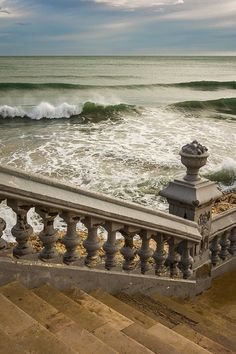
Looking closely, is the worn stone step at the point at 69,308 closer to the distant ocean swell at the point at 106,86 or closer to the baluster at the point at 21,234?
the baluster at the point at 21,234

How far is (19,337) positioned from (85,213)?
987 mm

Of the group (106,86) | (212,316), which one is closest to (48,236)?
(212,316)

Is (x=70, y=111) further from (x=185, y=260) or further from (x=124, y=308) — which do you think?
(x=124, y=308)

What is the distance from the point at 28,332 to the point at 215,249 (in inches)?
119

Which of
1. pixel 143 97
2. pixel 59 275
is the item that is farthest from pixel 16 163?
pixel 143 97

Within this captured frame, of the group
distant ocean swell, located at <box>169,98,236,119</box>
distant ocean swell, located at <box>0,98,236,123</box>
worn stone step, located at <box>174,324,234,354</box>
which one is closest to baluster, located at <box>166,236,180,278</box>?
worn stone step, located at <box>174,324,234,354</box>

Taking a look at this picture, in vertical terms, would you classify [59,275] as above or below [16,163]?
above

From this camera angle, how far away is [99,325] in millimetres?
2725

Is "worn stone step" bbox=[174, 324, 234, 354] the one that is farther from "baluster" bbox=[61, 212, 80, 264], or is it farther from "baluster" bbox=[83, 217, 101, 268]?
"baluster" bbox=[61, 212, 80, 264]

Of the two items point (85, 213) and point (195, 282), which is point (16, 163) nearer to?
point (195, 282)

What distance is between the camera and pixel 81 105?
A: 3247cm

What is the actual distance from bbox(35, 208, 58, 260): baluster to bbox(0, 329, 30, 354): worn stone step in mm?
855

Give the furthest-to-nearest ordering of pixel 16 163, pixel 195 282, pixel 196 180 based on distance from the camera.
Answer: pixel 16 163 → pixel 195 282 → pixel 196 180

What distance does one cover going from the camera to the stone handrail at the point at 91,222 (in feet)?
8.65
